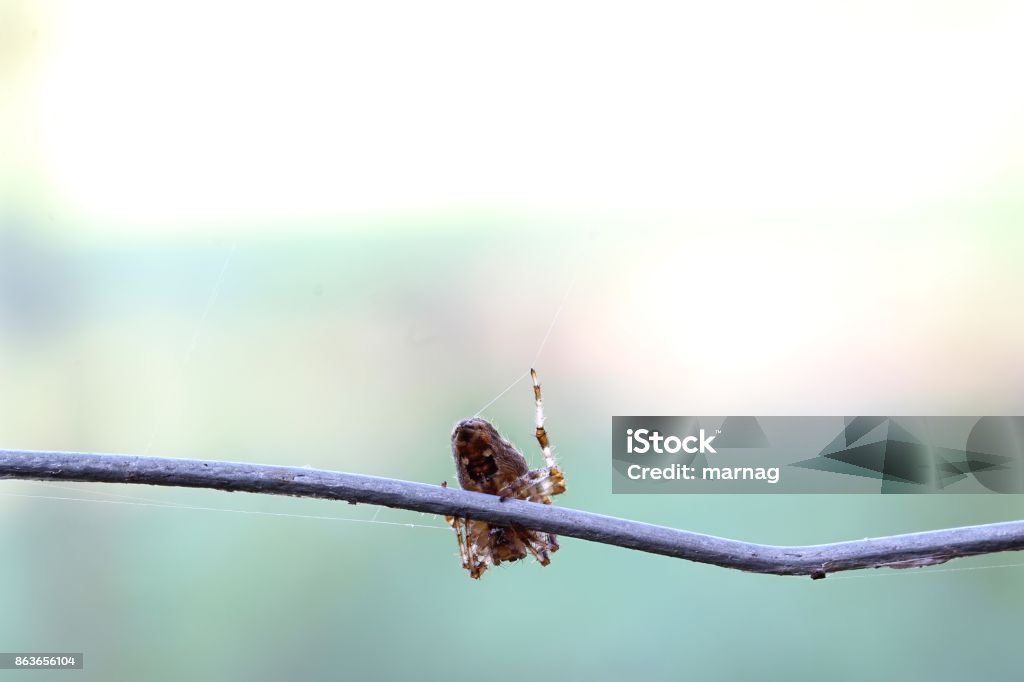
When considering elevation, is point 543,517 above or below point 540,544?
above

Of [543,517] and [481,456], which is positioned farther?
[481,456]

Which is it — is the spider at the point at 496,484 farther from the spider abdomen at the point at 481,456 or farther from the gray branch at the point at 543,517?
the gray branch at the point at 543,517

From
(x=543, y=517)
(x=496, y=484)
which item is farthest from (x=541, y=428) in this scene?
(x=543, y=517)

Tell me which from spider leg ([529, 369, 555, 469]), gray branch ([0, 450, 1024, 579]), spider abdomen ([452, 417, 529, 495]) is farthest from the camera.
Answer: spider leg ([529, 369, 555, 469])

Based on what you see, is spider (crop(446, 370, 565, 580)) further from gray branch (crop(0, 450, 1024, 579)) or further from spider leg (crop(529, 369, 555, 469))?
gray branch (crop(0, 450, 1024, 579))

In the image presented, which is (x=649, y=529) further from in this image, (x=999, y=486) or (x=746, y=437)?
(x=999, y=486)

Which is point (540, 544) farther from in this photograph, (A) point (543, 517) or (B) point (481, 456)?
(A) point (543, 517)

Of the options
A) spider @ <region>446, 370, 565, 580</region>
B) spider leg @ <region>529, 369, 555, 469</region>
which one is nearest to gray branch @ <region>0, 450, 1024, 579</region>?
spider @ <region>446, 370, 565, 580</region>

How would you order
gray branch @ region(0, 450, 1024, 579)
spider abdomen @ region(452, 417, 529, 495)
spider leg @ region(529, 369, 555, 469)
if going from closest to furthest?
gray branch @ region(0, 450, 1024, 579)
spider abdomen @ region(452, 417, 529, 495)
spider leg @ region(529, 369, 555, 469)
